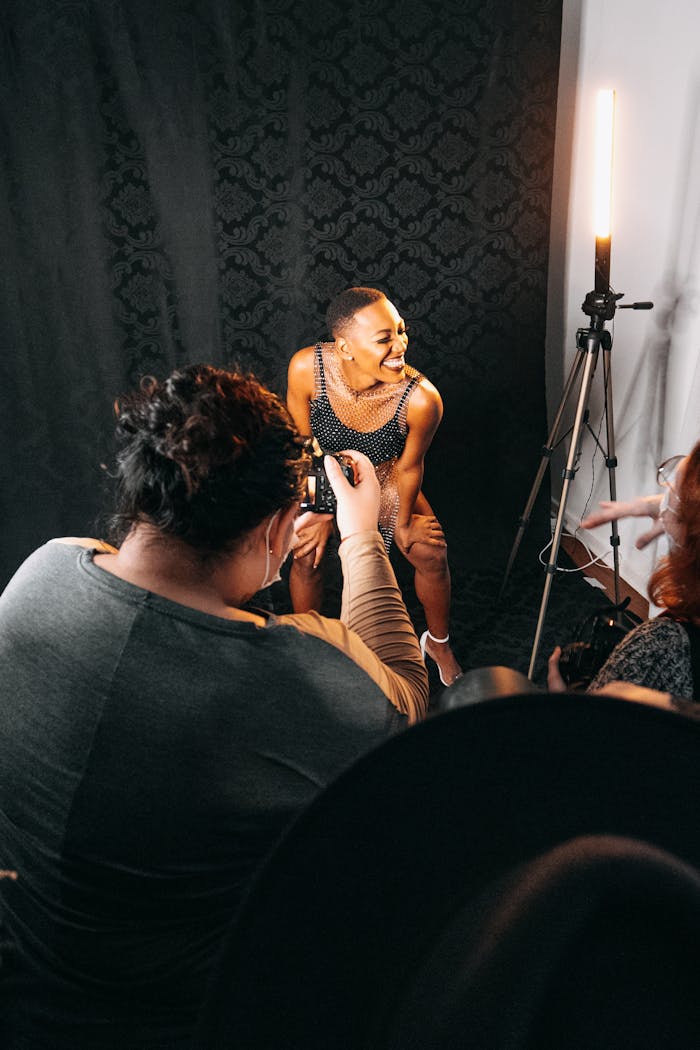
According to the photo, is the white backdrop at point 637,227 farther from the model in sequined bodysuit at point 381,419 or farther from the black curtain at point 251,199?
the model in sequined bodysuit at point 381,419

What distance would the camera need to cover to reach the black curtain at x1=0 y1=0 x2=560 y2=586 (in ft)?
8.54

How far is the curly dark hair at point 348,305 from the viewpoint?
2213 millimetres

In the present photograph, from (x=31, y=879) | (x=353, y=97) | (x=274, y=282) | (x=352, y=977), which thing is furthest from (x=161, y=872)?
(x=353, y=97)

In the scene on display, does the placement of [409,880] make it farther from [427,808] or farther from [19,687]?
[19,687]

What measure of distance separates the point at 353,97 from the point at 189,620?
94.8 inches

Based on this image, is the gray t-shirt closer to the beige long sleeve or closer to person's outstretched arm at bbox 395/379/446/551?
the beige long sleeve

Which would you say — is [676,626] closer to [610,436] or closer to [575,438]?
[575,438]

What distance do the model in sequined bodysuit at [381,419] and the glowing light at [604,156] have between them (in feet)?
2.03

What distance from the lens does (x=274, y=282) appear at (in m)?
2.88

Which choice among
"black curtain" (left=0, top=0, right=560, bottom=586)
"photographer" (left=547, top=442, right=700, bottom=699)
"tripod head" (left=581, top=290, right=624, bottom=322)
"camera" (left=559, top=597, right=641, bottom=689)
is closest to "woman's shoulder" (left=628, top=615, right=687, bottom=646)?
"photographer" (left=547, top=442, right=700, bottom=699)

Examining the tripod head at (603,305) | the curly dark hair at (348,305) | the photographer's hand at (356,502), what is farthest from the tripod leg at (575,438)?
the photographer's hand at (356,502)

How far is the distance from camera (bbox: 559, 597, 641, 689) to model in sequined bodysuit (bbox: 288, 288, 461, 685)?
964mm

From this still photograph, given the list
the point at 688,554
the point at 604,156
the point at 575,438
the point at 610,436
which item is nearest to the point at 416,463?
the point at 575,438

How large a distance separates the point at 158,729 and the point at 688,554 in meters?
0.84
